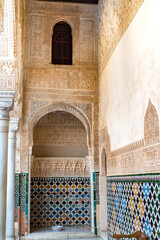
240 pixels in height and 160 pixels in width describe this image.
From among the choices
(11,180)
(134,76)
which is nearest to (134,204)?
(134,76)

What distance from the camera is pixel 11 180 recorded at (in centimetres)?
734

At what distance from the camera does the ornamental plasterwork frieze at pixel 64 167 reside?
352 inches

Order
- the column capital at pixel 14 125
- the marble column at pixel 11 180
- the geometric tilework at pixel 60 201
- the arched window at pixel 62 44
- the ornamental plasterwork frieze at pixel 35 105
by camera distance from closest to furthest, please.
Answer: the marble column at pixel 11 180, the column capital at pixel 14 125, the ornamental plasterwork frieze at pixel 35 105, the arched window at pixel 62 44, the geometric tilework at pixel 60 201

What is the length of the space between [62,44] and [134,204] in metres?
5.18

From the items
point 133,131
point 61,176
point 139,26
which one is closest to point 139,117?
point 133,131

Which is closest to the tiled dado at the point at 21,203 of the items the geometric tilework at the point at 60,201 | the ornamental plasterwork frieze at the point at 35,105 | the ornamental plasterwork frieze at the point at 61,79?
the geometric tilework at the point at 60,201

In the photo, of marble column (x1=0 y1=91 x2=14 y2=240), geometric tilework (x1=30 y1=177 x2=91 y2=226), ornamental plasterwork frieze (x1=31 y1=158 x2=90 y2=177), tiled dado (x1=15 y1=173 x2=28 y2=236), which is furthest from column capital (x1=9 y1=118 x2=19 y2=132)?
geometric tilework (x1=30 y1=177 x2=91 y2=226)

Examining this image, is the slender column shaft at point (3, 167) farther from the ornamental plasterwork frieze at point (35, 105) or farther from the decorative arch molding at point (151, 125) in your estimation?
the decorative arch molding at point (151, 125)

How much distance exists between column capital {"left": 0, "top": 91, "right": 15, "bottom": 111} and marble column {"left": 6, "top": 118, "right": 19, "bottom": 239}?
6.38 ft

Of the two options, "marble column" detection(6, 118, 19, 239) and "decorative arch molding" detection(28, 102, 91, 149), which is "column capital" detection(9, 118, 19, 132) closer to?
"marble column" detection(6, 118, 19, 239)

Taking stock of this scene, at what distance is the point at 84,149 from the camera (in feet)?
32.1

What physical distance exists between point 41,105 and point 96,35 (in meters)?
2.42

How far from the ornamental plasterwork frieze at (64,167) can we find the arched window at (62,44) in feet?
9.24

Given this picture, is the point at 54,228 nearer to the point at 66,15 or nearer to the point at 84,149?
the point at 84,149
